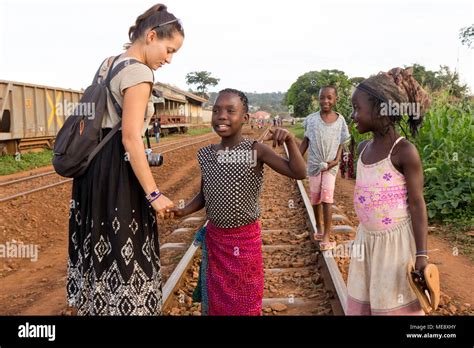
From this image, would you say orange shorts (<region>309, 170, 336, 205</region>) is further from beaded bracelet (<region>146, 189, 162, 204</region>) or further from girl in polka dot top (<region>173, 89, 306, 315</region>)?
beaded bracelet (<region>146, 189, 162, 204</region>)

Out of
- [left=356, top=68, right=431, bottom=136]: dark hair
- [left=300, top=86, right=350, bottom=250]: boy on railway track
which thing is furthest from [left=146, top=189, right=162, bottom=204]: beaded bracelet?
[left=300, top=86, right=350, bottom=250]: boy on railway track

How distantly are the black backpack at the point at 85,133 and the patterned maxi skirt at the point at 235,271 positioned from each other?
0.81 m

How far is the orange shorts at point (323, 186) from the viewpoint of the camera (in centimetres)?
495

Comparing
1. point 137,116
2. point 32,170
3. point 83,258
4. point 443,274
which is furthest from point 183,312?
point 32,170

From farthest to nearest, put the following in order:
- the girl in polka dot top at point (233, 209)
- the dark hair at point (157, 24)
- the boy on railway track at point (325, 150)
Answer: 1. the boy on railway track at point (325, 150)
2. the girl in polka dot top at point (233, 209)
3. the dark hair at point (157, 24)

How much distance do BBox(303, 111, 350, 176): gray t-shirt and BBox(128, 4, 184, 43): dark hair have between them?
2954 mm

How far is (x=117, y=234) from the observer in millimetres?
2148

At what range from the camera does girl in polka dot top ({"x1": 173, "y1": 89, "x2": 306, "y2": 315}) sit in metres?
2.47

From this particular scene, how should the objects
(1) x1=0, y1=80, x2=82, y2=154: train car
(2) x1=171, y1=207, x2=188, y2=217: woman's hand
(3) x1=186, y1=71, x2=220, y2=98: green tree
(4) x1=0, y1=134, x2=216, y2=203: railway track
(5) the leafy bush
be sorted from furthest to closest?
(3) x1=186, y1=71, x2=220, y2=98: green tree
(1) x1=0, y1=80, x2=82, y2=154: train car
(4) x1=0, y1=134, x2=216, y2=203: railway track
(5) the leafy bush
(2) x1=171, y1=207, x2=188, y2=217: woman's hand

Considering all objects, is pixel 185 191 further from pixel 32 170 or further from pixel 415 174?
pixel 415 174

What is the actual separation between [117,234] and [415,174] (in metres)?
1.44

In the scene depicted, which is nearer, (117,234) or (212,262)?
(117,234)

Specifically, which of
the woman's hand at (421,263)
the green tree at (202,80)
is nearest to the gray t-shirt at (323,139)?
the woman's hand at (421,263)

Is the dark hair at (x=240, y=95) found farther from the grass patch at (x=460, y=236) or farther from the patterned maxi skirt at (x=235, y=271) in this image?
the grass patch at (x=460, y=236)
